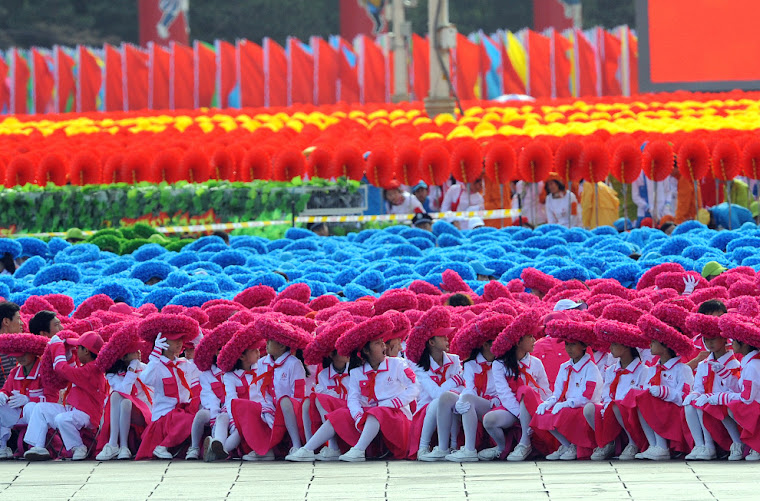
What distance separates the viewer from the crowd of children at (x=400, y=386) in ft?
27.6

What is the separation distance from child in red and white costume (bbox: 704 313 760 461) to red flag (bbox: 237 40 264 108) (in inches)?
1214

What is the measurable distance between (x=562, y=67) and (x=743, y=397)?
102ft

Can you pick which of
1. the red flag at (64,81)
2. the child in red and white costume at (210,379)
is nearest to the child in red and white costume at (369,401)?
the child in red and white costume at (210,379)

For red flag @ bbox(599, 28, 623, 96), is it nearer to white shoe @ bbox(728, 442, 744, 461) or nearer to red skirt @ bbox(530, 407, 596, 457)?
red skirt @ bbox(530, 407, 596, 457)

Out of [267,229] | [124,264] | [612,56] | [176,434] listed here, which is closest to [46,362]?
[176,434]

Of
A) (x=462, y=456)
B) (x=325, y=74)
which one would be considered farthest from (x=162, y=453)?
(x=325, y=74)

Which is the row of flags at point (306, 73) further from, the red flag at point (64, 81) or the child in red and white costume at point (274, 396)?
the child in red and white costume at point (274, 396)

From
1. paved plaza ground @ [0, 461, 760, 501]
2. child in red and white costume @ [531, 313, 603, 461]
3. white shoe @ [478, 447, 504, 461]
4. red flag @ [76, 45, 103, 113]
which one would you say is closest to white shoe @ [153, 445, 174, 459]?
paved plaza ground @ [0, 461, 760, 501]

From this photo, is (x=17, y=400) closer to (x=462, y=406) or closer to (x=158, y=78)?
(x=462, y=406)

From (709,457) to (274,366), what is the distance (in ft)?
8.11

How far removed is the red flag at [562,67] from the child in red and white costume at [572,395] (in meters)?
30.4

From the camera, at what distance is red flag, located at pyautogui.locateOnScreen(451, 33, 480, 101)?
126 ft

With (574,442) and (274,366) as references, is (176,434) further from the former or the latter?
(574,442)

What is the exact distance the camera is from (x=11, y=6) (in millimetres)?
53688
